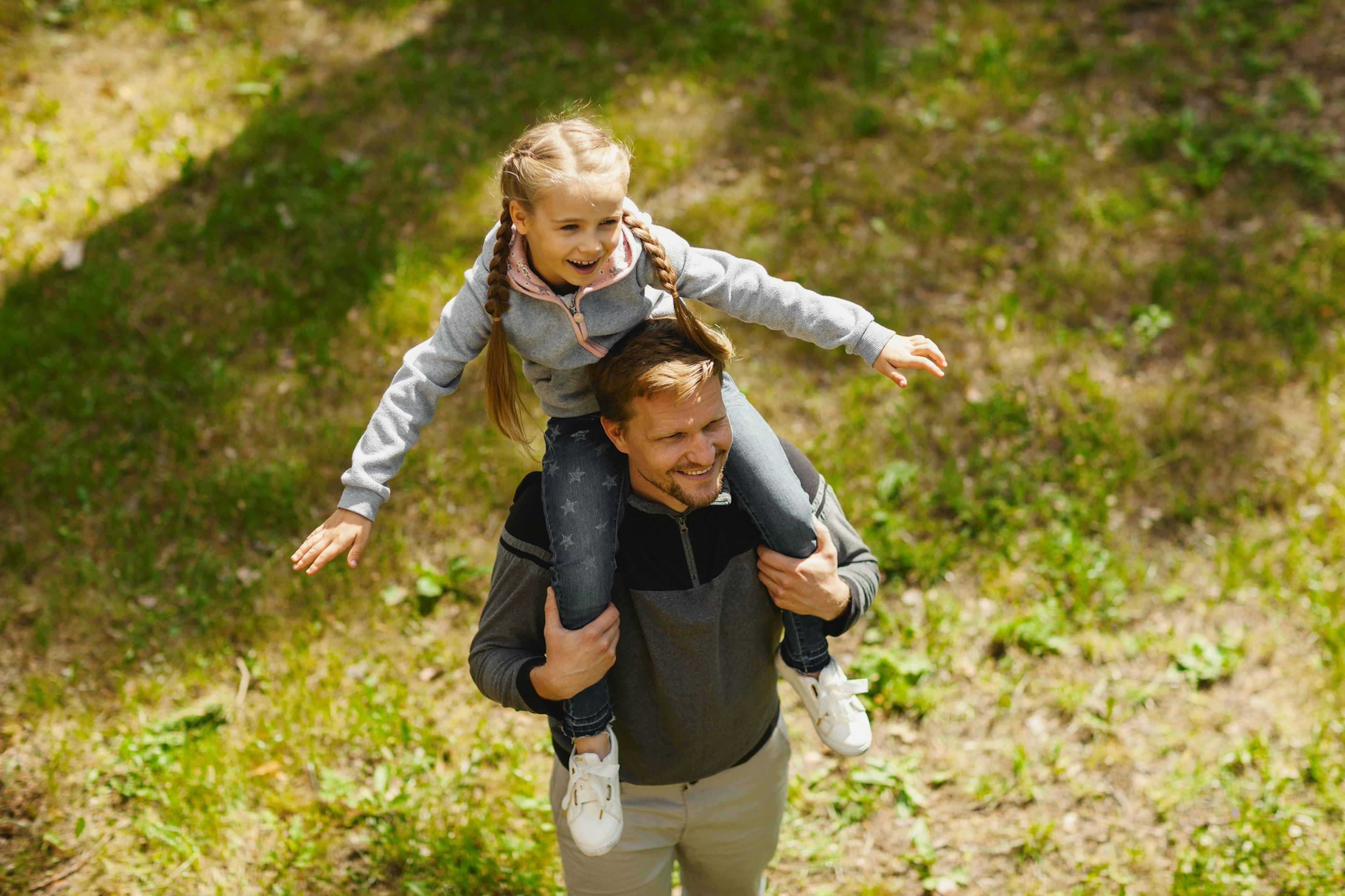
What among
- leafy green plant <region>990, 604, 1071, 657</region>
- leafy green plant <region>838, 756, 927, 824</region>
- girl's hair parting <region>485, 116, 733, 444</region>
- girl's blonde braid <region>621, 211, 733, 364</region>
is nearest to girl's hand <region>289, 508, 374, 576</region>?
girl's hair parting <region>485, 116, 733, 444</region>

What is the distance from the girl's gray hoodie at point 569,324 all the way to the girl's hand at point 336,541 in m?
0.04

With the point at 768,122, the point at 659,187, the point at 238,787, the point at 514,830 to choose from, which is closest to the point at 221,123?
the point at 659,187

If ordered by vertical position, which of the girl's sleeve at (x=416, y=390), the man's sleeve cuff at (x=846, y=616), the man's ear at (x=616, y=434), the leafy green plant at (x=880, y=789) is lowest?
the leafy green plant at (x=880, y=789)

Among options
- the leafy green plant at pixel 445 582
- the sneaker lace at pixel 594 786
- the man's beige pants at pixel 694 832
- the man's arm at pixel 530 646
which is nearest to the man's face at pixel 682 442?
the man's arm at pixel 530 646

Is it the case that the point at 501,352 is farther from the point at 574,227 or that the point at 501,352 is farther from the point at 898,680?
the point at 898,680

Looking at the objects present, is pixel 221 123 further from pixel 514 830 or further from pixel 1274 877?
pixel 1274 877

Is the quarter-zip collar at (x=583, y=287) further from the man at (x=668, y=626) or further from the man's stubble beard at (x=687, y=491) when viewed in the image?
the man's stubble beard at (x=687, y=491)

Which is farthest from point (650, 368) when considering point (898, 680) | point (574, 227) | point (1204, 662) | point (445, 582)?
point (1204, 662)

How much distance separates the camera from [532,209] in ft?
9.30

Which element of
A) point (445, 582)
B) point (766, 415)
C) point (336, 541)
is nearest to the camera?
point (336, 541)

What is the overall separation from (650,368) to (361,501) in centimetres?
92

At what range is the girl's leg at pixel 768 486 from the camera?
3043 millimetres

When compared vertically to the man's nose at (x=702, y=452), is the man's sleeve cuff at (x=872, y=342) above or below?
above

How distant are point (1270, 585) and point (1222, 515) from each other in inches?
19.2
